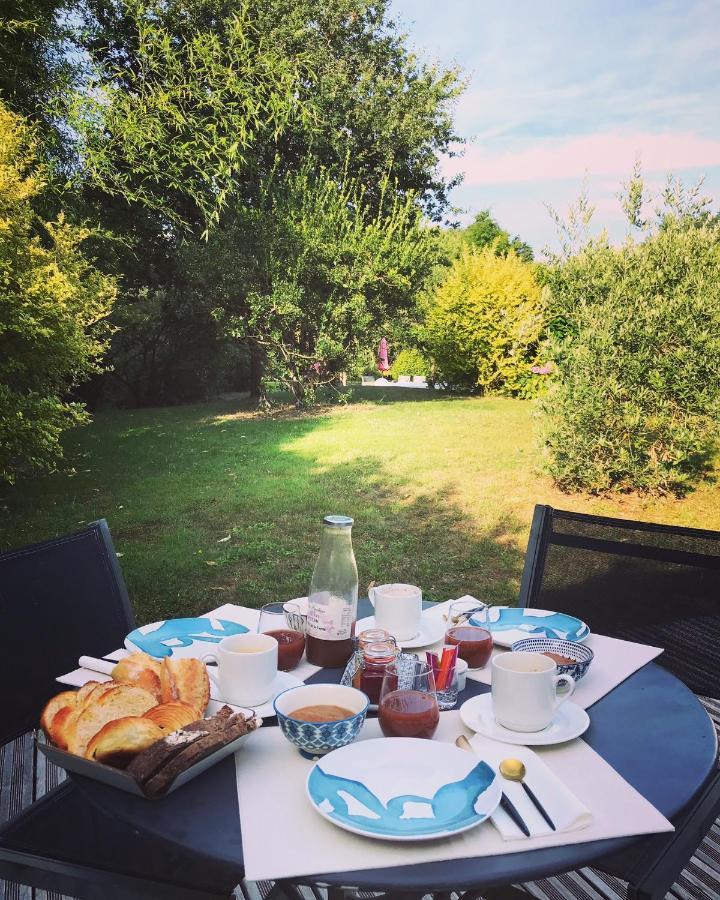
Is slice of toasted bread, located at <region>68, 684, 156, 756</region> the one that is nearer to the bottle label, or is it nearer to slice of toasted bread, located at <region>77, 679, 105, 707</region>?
slice of toasted bread, located at <region>77, 679, 105, 707</region>

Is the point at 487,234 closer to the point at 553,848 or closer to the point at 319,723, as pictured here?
the point at 319,723

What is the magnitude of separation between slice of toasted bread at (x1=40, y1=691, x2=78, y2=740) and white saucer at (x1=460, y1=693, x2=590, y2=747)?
0.56 m

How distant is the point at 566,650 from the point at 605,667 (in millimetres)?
90

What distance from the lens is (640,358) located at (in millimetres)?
5059

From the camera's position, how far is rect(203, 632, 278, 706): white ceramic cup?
3.50 ft

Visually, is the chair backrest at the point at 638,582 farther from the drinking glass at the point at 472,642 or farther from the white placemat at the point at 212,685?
the white placemat at the point at 212,685

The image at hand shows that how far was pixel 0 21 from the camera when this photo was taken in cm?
625

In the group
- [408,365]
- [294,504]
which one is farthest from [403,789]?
[408,365]

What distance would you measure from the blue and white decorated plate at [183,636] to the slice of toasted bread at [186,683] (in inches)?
5.8

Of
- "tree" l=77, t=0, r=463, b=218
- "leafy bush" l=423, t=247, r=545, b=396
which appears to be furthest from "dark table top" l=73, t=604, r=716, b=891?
Answer: "leafy bush" l=423, t=247, r=545, b=396

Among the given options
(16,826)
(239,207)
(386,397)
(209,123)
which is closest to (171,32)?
(209,123)

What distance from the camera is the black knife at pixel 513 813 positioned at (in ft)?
2.51

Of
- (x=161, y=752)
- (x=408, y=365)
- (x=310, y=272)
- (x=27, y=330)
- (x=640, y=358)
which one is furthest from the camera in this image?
(x=408, y=365)

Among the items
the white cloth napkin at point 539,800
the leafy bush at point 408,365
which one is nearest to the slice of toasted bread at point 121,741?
the white cloth napkin at point 539,800
